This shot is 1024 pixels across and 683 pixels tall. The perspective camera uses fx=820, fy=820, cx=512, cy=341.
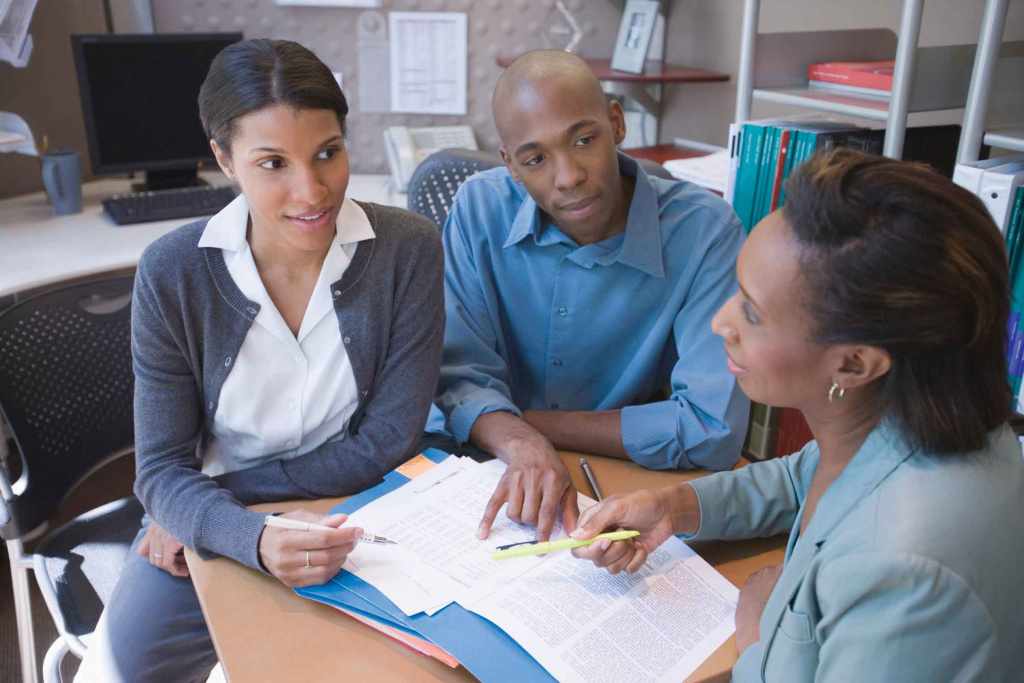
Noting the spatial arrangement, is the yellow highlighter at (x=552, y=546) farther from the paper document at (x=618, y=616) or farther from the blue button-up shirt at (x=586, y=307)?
the blue button-up shirt at (x=586, y=307)

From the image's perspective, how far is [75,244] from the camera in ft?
7.08

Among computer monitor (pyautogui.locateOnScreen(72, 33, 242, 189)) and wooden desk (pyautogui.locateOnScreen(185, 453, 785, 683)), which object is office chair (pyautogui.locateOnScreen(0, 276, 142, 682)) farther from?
computer monitor (pyautogui.locateOnScreen(72, 33, 242, 189))

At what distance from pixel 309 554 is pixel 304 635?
86 millimetres

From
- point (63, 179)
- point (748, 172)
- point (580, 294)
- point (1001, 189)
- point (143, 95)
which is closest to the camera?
point (1001, 189)

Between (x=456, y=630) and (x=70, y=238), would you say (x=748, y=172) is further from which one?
(x=70, y=238)

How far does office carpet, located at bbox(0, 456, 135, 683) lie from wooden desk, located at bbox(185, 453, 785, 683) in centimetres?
100

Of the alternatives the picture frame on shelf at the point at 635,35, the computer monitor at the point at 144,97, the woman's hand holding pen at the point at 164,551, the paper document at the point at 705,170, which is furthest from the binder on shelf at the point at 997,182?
the computer monitor at the point at 144,97

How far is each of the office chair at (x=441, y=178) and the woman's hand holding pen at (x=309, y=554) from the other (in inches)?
41.1

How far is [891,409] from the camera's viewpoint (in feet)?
2.49

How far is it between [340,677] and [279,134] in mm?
707

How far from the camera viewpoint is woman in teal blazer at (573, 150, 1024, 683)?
0.67 m

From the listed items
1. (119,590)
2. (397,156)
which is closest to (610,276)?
(119,590)

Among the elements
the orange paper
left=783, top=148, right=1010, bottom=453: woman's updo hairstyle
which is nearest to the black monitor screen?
the orange paper

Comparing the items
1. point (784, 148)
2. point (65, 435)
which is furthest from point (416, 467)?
point (784, 148)
